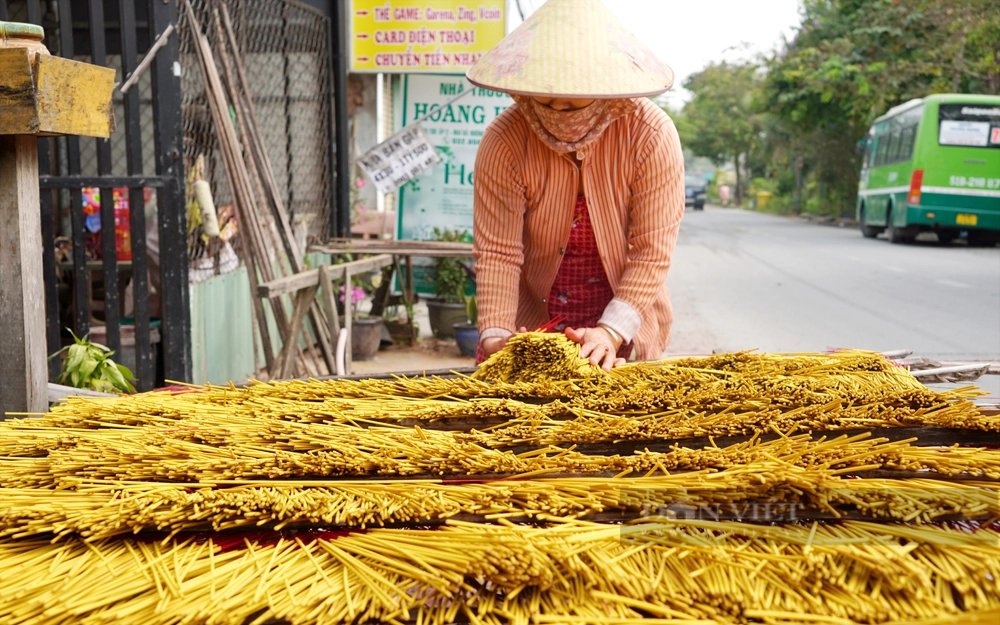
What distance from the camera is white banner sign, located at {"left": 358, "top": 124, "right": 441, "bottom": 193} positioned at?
7.60 metres

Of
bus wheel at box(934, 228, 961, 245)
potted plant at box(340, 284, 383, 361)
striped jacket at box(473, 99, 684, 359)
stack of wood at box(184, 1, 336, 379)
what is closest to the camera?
striped jacket at box(473, 99, 684, 359)

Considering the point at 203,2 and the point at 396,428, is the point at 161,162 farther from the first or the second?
the point at 396,428

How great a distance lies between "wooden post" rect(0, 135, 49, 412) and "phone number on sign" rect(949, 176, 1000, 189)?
54.3 feet

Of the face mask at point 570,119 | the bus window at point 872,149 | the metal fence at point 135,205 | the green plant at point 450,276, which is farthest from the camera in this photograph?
the bus window at point 872,149

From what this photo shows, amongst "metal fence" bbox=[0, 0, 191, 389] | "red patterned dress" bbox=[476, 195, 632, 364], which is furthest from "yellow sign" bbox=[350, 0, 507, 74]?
"red patterned dress" bbox=[476, 195, 632, 364]

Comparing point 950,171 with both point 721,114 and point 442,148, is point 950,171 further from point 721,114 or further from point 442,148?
point 721,114

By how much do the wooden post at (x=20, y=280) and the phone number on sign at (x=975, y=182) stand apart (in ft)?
54.3

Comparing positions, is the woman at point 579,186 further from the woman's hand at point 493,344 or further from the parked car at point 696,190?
the parked car at point 696,190

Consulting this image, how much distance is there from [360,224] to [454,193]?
4.01ft

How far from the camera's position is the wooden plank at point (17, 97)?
1759mm

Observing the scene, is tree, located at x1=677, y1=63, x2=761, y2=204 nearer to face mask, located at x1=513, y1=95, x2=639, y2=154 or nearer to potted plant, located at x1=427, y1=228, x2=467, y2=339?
potted plant, located at x1=427, y1=228, x2=467, y2=339

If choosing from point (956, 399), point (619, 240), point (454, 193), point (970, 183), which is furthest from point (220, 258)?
point (970, 183)

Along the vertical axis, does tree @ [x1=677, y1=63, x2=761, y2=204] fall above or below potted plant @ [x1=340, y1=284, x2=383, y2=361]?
above

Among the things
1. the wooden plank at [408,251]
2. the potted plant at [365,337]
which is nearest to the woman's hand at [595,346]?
the wooden plank at [408,251]
